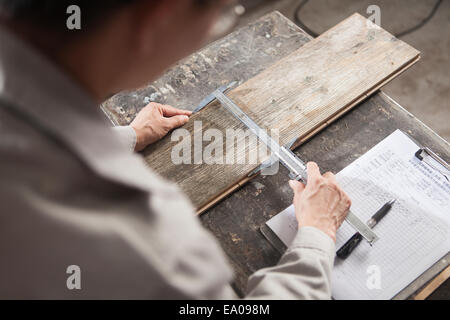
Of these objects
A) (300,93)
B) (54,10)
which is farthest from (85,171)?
(300,93)

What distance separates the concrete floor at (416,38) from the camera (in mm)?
2426

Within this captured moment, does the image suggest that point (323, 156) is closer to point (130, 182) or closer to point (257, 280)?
point (257, 280)

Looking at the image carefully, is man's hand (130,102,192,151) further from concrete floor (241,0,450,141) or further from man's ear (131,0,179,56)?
concrete floor (241,0,450,141)

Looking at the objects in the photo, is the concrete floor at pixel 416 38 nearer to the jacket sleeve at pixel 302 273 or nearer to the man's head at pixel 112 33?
the jacket sleeve at pixel 302 273

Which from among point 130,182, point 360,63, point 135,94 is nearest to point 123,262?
point 130,182

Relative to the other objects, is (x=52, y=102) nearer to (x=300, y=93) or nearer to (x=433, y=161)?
(x=300, y=93)

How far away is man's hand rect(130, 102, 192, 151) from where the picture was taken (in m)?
1.14

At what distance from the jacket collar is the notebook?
60cm

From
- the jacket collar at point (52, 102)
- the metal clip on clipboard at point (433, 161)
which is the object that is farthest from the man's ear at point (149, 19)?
the metal clip on clipboard at point (433, 161)

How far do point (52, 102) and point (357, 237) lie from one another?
0.81 metres

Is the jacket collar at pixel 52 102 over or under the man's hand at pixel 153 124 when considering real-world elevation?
under

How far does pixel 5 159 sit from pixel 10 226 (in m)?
0.09

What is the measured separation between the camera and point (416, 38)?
2.71 meters
